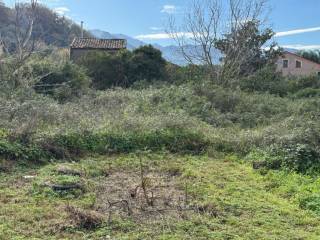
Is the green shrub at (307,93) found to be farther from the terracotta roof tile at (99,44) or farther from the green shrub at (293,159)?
the terracotta roof tile at (99,44)

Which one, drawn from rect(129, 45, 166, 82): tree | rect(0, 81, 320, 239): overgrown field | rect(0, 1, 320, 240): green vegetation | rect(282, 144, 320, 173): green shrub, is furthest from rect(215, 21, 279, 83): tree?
rect(282, 144, 320, 173): green shrub

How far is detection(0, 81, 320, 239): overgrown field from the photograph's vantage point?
511 centimetres

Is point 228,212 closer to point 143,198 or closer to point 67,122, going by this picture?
point 143,198

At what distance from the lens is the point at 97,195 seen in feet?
20.4

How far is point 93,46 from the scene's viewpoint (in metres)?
32.2

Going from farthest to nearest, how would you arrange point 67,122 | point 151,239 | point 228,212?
1. point 67,122
2. point 228,212
3. point 151,239

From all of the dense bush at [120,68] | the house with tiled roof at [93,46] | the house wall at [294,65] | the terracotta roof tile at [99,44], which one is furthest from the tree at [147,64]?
the house wall at [294,65]

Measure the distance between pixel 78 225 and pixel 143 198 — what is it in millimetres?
1316

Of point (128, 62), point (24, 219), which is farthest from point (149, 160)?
point (128, 62)

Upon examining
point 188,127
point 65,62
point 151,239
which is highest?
point 65,62

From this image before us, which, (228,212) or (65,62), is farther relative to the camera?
(65,62)

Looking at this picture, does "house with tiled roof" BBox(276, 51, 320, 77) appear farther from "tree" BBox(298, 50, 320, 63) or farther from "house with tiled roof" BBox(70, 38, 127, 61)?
"house with tiled roof" BBox(70, 38, 127, 61)

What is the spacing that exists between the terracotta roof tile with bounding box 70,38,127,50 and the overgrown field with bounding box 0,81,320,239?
62.2 ft

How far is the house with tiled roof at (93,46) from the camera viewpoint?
103 feet
